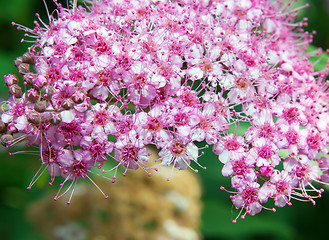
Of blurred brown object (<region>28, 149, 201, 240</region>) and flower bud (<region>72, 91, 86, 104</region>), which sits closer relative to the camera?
flower bud (<region>72, 91, 86, 104</region>)

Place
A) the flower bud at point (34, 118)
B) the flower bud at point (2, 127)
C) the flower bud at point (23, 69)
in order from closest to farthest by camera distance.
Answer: the flower bud at point (34, 118), the flower bud at point (2, 127), the flower bud at point (23, 69)

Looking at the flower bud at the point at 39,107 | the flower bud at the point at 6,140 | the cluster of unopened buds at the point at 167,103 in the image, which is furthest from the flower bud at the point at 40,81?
the flower bud at the point at 6,140

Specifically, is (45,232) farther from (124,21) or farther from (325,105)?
(325,105)

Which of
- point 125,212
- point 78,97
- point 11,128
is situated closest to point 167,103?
point 78,97

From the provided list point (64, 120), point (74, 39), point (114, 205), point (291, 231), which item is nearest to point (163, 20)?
point (74, 39)

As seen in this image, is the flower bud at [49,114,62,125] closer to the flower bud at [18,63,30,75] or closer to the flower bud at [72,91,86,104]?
the flower bud at [72,91,86,104]

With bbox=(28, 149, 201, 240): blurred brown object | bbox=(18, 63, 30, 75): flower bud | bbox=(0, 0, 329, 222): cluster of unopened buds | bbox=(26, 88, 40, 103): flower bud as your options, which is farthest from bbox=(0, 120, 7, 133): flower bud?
bbox=(28, 149, 201, 240): blurred brown object

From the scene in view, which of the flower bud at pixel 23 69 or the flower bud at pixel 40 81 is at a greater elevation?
the flower bud at pixel 40 81

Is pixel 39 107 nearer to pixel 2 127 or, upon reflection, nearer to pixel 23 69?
pixel 2 127

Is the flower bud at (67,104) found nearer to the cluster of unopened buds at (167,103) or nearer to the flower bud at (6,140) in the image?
the cluster of unopened buds at (167,103)
